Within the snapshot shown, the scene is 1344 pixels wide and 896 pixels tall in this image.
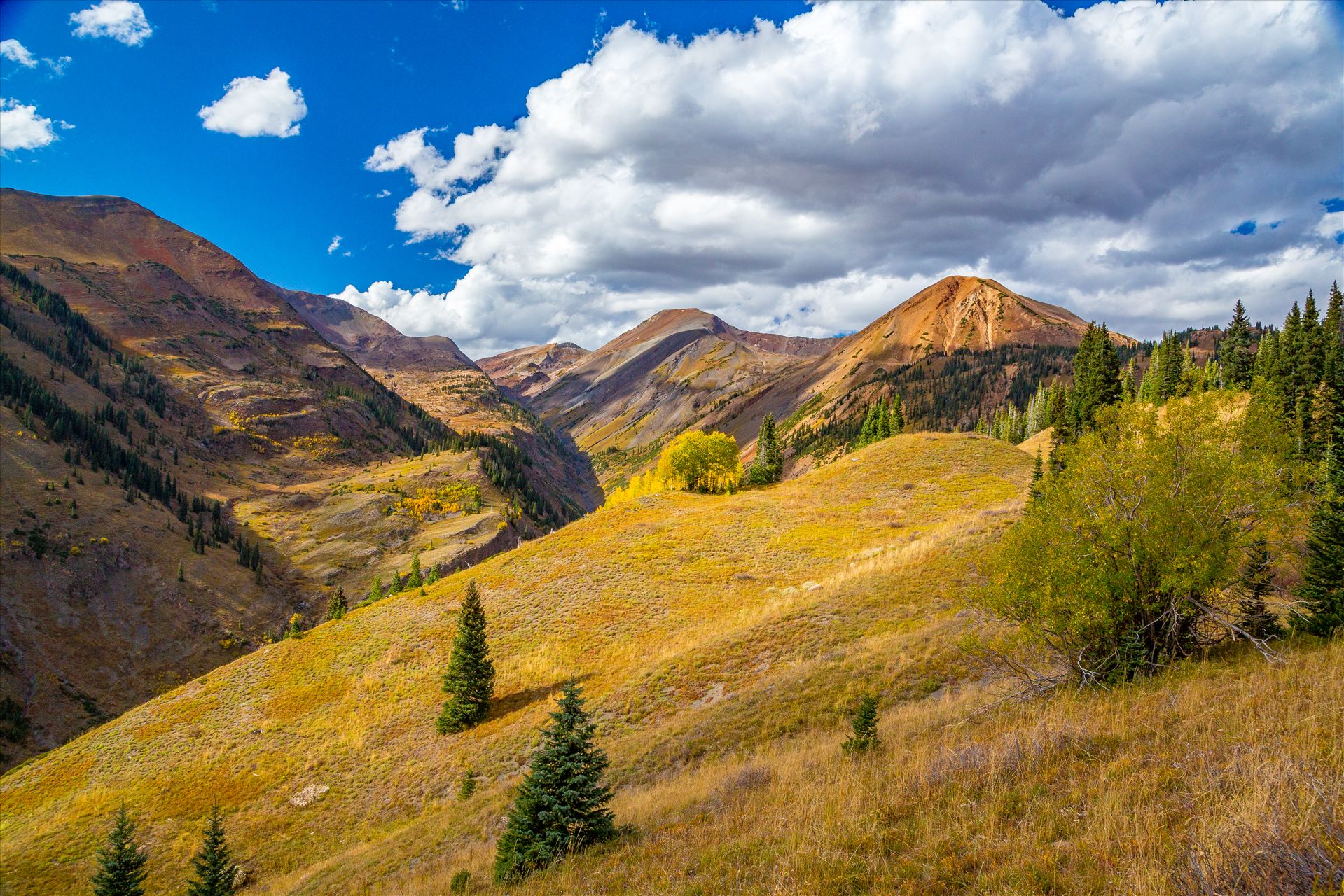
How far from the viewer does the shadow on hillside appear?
30516 millimetres

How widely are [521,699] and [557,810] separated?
22158mm

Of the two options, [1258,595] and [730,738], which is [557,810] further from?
[1258,595]

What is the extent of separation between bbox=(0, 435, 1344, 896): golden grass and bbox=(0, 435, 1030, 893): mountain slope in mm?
196

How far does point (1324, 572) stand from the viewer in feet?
44.1

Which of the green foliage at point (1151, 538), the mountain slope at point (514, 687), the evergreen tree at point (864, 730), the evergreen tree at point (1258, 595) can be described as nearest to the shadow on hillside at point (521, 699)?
the mountain slope at point (514, 687)

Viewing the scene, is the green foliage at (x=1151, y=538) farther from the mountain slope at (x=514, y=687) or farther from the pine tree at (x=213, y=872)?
the pine tree at (x=213, y=872)

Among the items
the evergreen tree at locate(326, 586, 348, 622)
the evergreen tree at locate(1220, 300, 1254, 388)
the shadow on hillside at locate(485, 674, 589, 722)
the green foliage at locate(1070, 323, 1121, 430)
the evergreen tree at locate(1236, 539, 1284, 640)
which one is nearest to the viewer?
the evergreen tree at locate(1236, 539, 1284, 640)

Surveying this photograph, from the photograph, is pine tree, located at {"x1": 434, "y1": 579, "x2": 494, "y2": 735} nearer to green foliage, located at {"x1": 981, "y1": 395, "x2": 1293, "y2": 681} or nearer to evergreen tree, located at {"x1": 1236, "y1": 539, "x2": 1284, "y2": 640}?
green foliage, located at {"x1": 981, "y1": 395, "x2": 1293, "y2": 681}

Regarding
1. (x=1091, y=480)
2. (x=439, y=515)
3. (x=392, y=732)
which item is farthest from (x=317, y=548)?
(x=1091, y=480)

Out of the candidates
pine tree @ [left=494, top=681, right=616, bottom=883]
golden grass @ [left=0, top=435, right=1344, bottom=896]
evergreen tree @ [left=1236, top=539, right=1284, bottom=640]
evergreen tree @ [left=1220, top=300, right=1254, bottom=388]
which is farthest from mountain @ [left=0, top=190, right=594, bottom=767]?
evergreen tree @ [left=1220, top=300, right=1254, bottom=388]

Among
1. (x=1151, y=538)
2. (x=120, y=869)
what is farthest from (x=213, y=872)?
(x=1151, y=538)

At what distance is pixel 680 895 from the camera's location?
754 centimetres

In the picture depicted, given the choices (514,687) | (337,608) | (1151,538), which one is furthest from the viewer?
(337,608)

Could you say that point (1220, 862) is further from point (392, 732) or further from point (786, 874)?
point (392, 732)
